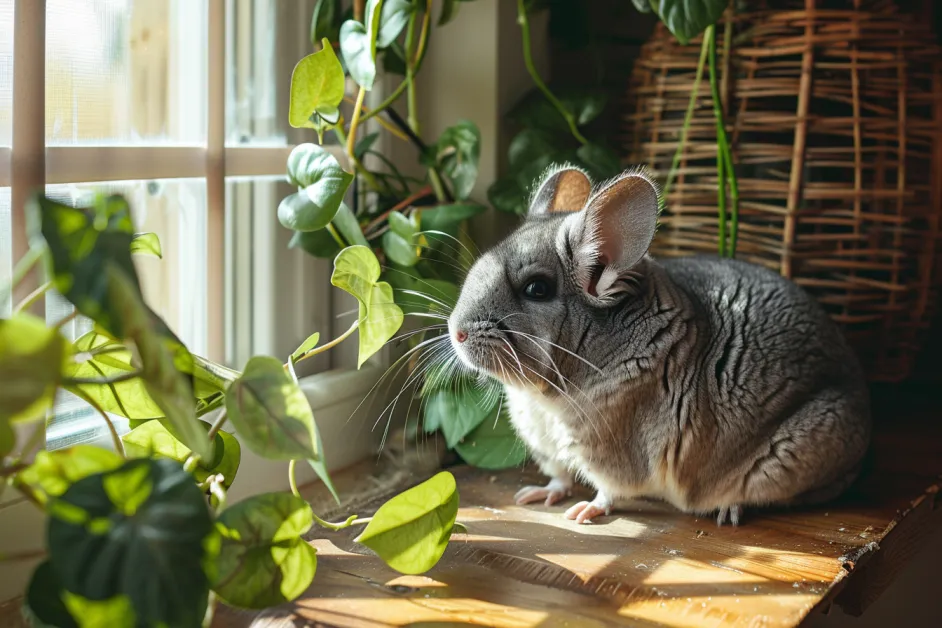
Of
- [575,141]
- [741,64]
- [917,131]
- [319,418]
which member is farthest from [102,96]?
[917,131]

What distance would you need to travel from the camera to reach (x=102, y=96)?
1.41 meters

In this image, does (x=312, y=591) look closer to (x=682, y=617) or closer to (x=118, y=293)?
(x=682, y=617)

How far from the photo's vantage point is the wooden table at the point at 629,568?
1225 mm

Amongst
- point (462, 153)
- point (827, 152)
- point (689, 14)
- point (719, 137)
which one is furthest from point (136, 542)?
point (827, 152)

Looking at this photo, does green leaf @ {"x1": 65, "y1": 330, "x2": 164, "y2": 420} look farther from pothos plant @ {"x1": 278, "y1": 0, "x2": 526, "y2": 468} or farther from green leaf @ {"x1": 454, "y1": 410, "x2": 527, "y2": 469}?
green leaf @ {"x1": 454, "y1": 410, "x2": 527, "y2": 469}

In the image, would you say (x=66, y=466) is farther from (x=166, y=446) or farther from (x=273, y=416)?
(x=166, y=446)

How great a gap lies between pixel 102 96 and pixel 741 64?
1.21 m

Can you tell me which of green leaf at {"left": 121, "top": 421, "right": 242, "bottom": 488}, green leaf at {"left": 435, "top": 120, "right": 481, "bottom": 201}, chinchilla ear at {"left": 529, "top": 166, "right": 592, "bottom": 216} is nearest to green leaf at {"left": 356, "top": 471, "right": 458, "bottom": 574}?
green leaf at {"left": 121, "top": 421, "right": 242, "bottom": 488}

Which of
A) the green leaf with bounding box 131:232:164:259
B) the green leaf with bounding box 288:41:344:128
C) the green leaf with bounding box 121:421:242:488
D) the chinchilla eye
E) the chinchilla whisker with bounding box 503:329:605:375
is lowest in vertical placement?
the green leaf with bounding box 121:421:242:488

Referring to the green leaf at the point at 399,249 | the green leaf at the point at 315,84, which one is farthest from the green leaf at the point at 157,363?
the green leaf at the point at 399,249

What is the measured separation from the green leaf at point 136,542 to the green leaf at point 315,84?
0.71m

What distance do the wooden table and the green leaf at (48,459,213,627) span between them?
0.43 metres

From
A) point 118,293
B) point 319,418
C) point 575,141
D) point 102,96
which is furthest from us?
point 575,141

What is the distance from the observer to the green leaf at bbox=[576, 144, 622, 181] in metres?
1.97
